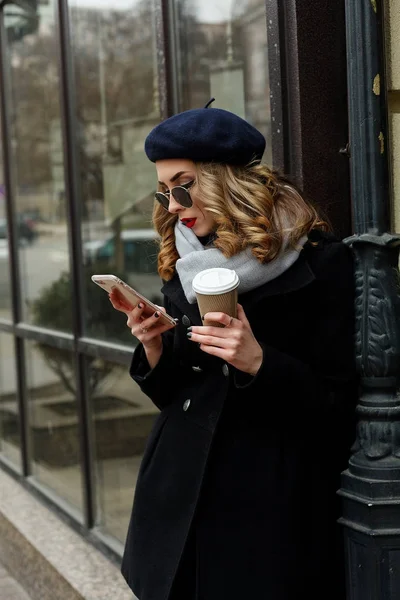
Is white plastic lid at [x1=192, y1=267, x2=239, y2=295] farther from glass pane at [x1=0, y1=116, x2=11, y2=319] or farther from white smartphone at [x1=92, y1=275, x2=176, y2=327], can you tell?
glass pane at [x1=0, y1=116, x2=11, y2=319]

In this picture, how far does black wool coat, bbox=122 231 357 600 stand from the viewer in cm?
231

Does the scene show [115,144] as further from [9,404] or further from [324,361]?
[324,361]

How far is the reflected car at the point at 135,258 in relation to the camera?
4258 mm

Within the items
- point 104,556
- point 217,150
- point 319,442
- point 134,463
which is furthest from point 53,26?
point 319,442

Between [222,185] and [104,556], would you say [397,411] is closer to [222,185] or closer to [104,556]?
[222,185]

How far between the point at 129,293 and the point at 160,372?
12.5 inches

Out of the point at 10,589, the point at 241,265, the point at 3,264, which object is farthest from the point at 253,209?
the point at 3,264

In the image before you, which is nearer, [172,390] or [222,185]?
[222,185]

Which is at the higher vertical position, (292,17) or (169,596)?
(292,17)

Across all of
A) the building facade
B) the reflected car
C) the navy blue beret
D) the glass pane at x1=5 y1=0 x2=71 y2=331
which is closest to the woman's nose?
the navy blue beret

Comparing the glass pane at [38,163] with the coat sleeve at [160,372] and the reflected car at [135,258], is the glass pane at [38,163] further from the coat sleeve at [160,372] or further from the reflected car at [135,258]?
the coat sleeve at [160,372]

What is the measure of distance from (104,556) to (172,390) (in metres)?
2.30

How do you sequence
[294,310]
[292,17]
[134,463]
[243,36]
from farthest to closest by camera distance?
1. [134,463]
2. [243,36]
3. [292,17]
4. [294,310]

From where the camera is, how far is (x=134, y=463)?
4.62 meters
